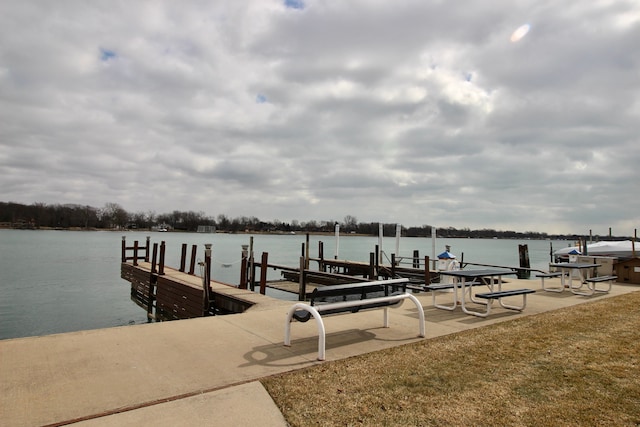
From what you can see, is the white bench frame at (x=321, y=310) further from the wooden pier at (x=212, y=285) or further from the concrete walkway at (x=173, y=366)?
the wooden pier at (x=212, y=285)

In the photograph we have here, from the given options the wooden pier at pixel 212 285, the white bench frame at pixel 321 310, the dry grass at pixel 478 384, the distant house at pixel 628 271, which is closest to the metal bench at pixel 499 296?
the dry grass at pixel 478 384

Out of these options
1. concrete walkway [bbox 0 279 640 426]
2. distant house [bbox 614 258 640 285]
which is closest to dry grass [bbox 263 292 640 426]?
concrete walkway [bbox 0 279 640 426]

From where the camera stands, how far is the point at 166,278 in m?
15.8

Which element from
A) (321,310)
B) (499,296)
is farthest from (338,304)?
(499,296)

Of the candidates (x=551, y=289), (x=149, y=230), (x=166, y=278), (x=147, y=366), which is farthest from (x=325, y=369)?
(x=149, y=230)

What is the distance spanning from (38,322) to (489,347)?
1576cm

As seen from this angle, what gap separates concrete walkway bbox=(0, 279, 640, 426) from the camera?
126 inches

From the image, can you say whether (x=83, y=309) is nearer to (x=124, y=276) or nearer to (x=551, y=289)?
(x=124, y=276)

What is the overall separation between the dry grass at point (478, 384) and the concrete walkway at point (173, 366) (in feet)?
1.16

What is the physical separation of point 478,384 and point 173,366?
321 centimetres

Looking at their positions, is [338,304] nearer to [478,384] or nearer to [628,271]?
[478,384]

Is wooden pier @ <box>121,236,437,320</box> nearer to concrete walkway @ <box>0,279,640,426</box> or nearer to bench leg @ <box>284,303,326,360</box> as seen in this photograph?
concrete walkway @ <box>0,279,640,426</box>

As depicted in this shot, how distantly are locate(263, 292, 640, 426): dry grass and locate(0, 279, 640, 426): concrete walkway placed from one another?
0.35m

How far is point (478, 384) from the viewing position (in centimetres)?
390
